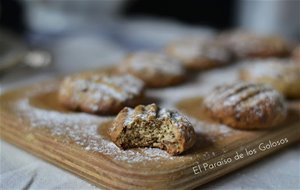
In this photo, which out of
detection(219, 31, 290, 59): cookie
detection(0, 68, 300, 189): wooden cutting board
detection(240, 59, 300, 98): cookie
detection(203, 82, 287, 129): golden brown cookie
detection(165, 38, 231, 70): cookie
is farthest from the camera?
detection(219, 31, 290, 59): cookie

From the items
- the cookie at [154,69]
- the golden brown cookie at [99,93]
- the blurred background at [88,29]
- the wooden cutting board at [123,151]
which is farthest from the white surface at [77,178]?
the blurred background at [88,29]

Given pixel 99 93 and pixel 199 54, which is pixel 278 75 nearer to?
pixel 199 54

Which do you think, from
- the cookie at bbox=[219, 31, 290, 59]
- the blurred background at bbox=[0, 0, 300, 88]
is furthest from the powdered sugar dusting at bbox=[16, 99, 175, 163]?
the cookie at bbox=[219, 31, 290, 59]

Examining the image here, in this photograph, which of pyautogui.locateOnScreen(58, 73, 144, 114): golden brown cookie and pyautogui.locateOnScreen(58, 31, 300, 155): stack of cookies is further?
pyautogui.locateOnScreen(58, 73, 144, 114): golden brown cookie

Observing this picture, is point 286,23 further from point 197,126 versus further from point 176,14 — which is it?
point 197,126

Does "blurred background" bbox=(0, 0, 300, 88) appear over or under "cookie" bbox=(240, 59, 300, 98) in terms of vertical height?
under

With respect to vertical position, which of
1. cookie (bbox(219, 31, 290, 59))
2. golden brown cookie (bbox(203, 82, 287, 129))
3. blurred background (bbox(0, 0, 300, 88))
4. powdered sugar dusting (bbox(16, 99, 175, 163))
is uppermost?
golden brown cookie (bbox(203, 82, 287, 129))

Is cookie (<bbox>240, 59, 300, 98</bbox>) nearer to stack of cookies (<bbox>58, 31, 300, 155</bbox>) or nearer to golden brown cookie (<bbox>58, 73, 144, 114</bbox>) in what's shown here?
Answer: stack of cookies (<bbox>58, 31, 300, 155</bbox>)

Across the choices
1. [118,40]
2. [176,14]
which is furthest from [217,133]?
[176,14]
